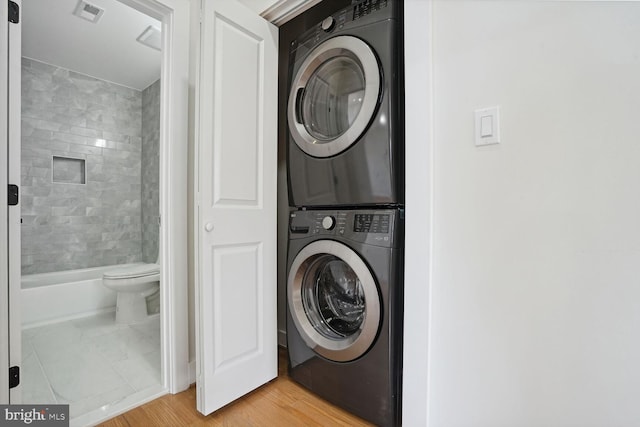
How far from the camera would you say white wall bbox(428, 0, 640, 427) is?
2.35 ft

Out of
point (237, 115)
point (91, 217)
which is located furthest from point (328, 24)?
point (91, 217)

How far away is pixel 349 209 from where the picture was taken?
4.22 ft

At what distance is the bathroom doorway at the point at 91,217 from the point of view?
1.50 m

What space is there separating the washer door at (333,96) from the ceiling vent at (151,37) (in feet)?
5.55

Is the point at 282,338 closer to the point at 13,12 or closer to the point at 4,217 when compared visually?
the point at 4,217

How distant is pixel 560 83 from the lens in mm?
782

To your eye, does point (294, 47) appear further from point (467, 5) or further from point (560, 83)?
point (560, 83)

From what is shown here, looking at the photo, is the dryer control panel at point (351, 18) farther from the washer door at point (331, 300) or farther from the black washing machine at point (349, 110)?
the washer door at point (331, 300)

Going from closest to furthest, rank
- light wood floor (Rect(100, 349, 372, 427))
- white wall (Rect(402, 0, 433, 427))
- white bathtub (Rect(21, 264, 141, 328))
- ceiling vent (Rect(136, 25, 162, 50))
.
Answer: white wall (Rect(402, 0, 433, 427)) < light wood floor (Rect(100, 349, 372, 427)) < ceiling vent (Rect(136, 25, 162, 50)) < white bathtub (Rect(21, 264, 141, 328))

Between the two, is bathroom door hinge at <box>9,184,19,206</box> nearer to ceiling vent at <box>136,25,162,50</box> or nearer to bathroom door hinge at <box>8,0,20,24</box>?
bathroom door hinge at <box>8,0,20,24</box>

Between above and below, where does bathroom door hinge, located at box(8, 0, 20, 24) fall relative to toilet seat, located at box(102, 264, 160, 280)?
above

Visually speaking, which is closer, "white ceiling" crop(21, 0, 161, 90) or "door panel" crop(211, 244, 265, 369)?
"door panel" crop(211, 244, 265, 369)

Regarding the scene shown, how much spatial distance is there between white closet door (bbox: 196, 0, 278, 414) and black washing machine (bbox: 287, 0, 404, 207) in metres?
0.18

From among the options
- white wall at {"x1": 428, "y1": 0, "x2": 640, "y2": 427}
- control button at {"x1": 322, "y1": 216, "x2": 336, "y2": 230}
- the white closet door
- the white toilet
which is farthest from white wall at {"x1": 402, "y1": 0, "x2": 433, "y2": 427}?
the white toilet
